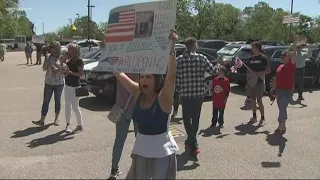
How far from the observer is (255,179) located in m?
5.48

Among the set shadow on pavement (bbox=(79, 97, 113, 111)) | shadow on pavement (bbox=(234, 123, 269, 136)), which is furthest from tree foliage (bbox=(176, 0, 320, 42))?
shadow on pavement (bbox=(234, 123, 269, 136))

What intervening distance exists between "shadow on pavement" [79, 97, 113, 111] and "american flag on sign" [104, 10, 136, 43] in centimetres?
643

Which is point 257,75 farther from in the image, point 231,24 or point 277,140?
point 231,24

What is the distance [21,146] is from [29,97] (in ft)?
21.1

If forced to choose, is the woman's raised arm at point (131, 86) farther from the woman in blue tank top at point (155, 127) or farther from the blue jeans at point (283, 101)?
the blue jeans at point (283, 101)

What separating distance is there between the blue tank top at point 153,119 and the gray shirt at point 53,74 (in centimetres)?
501

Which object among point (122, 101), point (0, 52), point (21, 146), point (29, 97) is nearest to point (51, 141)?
point (21, 146)

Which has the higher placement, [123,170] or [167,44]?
[167,44]

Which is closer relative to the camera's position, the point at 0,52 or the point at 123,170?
the point at 123,170

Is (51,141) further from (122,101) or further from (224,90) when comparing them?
(224,90)

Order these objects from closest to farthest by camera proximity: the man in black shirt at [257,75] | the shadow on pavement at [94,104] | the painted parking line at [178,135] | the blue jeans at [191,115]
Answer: the blue jeans at [191,115] → the painted parking line at [178,135] → the man in black shirt at [257,75] → the shadow on pavement at [94,104]

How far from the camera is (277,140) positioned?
301 inches

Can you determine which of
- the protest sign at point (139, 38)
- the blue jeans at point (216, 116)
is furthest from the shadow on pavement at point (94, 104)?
the protest sign at point (139, 38)

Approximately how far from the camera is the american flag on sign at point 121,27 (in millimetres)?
4250
